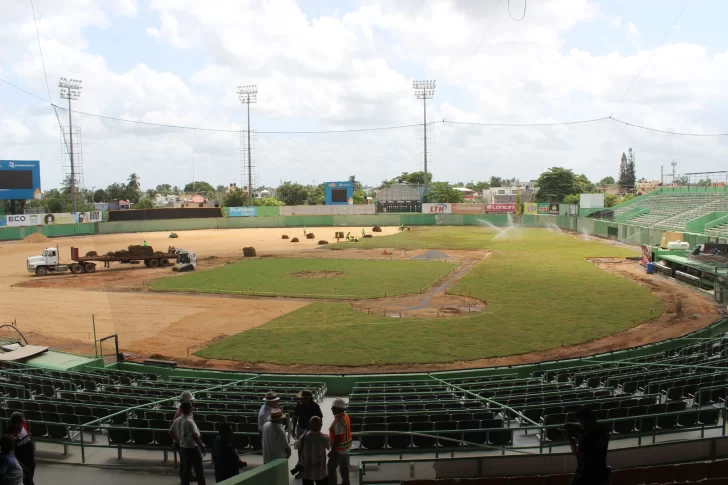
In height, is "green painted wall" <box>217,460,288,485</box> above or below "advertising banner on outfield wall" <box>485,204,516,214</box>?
below

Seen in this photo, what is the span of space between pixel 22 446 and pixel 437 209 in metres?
104

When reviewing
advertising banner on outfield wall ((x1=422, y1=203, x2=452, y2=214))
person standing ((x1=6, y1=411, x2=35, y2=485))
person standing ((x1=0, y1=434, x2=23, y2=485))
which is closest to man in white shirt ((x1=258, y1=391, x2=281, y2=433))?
person standing ((x1=6, y1=411, x2=35, y2=485))

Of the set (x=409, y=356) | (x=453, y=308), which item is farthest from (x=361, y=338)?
(x=453, y=308)

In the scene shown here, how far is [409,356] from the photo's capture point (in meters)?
22.0

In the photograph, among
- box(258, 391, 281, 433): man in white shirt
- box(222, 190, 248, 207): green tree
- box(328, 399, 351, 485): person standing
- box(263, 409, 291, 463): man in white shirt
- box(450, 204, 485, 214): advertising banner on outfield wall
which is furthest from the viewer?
box(222, 190, 248, 207): green tree

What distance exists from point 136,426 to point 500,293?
Answer: 28.1m

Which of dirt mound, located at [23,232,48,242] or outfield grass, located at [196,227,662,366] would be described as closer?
outfield grass, located at [196,227,662,366]

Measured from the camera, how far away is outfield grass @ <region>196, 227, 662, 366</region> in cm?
2262

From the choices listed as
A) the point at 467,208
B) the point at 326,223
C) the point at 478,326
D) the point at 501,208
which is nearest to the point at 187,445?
the point at 478,326

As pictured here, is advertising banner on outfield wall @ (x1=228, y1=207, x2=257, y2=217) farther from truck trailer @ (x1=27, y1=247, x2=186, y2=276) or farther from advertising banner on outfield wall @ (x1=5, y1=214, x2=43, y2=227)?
truck trailer @ (x1=27, y1=247, x2=186, y2=276)

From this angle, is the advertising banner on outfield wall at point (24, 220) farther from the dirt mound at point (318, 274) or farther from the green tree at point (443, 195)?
the green tree at point (443, 195)

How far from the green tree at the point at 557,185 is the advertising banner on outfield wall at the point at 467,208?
119 feet

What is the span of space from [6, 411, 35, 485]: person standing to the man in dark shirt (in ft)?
23.4

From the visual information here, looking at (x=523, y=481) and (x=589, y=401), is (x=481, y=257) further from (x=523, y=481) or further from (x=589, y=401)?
(x=523, y=481)
